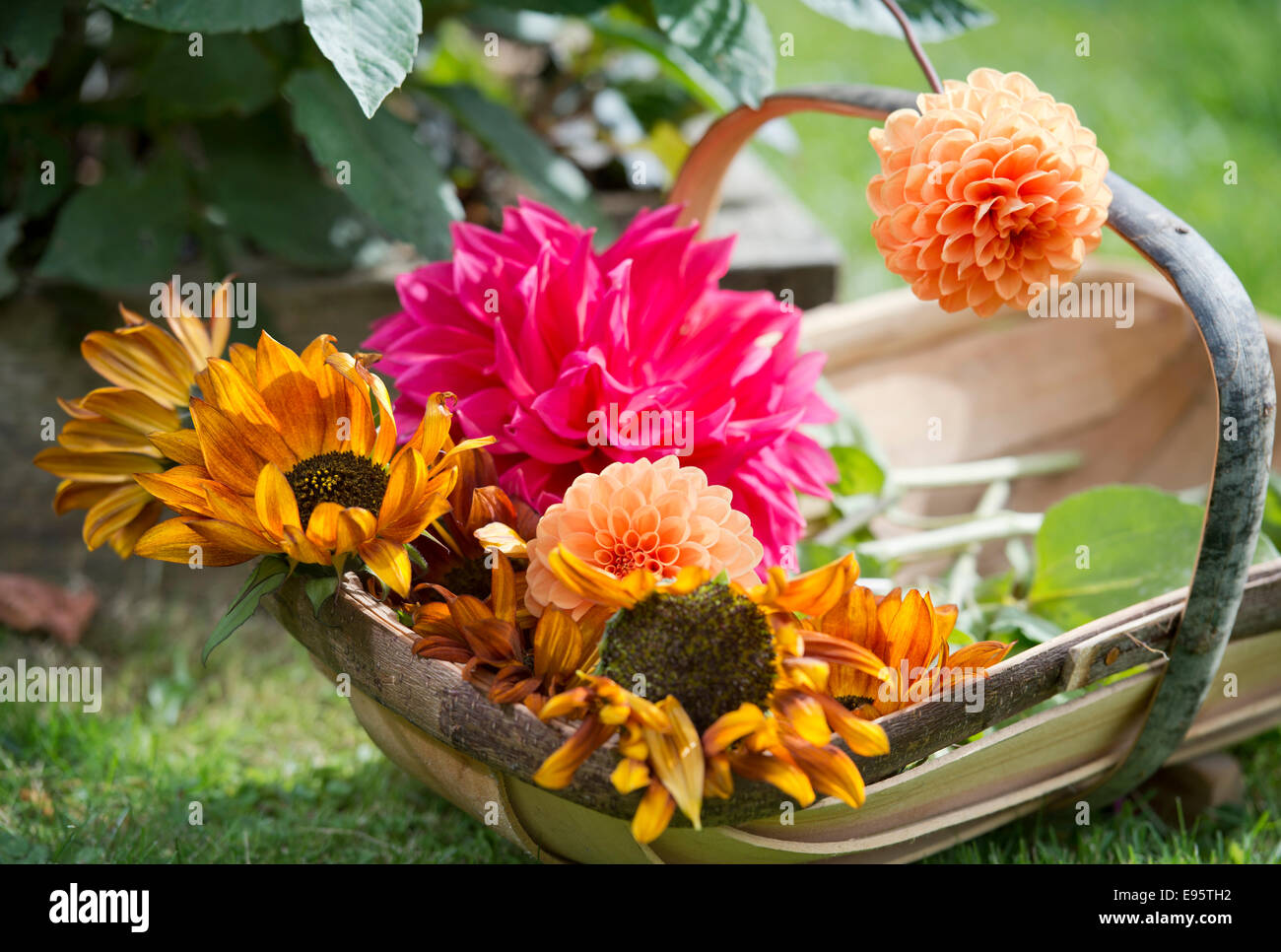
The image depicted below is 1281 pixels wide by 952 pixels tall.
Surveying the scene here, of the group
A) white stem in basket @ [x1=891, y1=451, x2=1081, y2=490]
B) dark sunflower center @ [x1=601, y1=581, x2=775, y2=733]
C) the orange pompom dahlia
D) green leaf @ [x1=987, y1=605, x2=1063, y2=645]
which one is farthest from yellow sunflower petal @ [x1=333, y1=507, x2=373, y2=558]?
white stem in basket @ [x1=891, y1=451, x2=1081, y2=490]

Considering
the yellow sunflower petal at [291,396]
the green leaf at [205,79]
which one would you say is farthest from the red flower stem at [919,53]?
the green leaf at [205,79]

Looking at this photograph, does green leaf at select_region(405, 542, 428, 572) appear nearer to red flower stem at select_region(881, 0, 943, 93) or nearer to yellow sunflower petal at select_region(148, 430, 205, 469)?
yellow sunflower petal at select_region(148, 430, 205, 469)

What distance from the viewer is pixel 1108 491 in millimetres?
793

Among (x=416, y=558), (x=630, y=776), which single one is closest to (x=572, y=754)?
(x=630, y=776)

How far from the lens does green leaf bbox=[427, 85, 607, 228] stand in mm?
1008

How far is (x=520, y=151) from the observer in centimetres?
103

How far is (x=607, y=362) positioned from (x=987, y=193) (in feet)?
0.66

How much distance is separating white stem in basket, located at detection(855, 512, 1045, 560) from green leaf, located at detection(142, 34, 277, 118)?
64cm

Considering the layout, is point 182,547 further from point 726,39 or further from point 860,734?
point 726,39

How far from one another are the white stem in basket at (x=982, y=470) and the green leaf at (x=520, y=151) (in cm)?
36

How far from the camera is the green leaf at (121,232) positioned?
0.94 metres

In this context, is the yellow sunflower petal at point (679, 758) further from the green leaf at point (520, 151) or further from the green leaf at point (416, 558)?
the green leaf at point (520, 151)

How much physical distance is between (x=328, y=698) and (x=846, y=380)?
53 centimetres
